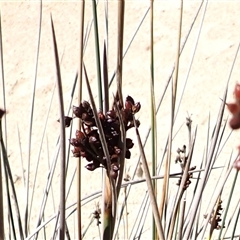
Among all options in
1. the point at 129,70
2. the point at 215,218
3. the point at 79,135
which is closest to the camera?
the point at 79,135

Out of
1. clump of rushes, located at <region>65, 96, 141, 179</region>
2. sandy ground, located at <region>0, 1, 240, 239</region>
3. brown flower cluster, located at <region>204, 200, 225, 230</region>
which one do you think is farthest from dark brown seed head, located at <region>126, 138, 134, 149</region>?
sandy ground, located at <region>0, 1, 240, 239</region>

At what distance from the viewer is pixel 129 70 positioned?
2.97m

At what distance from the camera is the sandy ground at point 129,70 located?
94.1 inches

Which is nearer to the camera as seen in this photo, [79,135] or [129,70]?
[79,135]

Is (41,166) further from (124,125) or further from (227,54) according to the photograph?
(124,125)

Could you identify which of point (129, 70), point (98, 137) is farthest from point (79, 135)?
point (129, 70)

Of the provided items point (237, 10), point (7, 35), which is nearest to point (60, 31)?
point (7, 35)

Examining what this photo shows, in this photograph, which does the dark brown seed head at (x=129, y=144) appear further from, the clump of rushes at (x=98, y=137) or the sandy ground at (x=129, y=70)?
the sandy ground at (x=129, y=70)

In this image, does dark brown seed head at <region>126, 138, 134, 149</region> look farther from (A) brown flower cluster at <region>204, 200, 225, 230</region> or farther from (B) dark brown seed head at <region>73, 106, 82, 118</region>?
(A) brown flower cluster at <region>204, 200, 225, 230</region>

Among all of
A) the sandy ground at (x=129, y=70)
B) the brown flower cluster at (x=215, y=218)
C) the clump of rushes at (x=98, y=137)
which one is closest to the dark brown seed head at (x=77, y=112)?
the clump of rushes at (x=98, y=137)

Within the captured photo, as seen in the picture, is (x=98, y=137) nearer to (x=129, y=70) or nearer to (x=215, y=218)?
(x=215, y=218)

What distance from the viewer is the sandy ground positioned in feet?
7.84

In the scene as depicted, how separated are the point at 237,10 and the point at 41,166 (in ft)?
4.77

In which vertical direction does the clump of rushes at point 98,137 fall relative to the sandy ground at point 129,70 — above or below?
below
